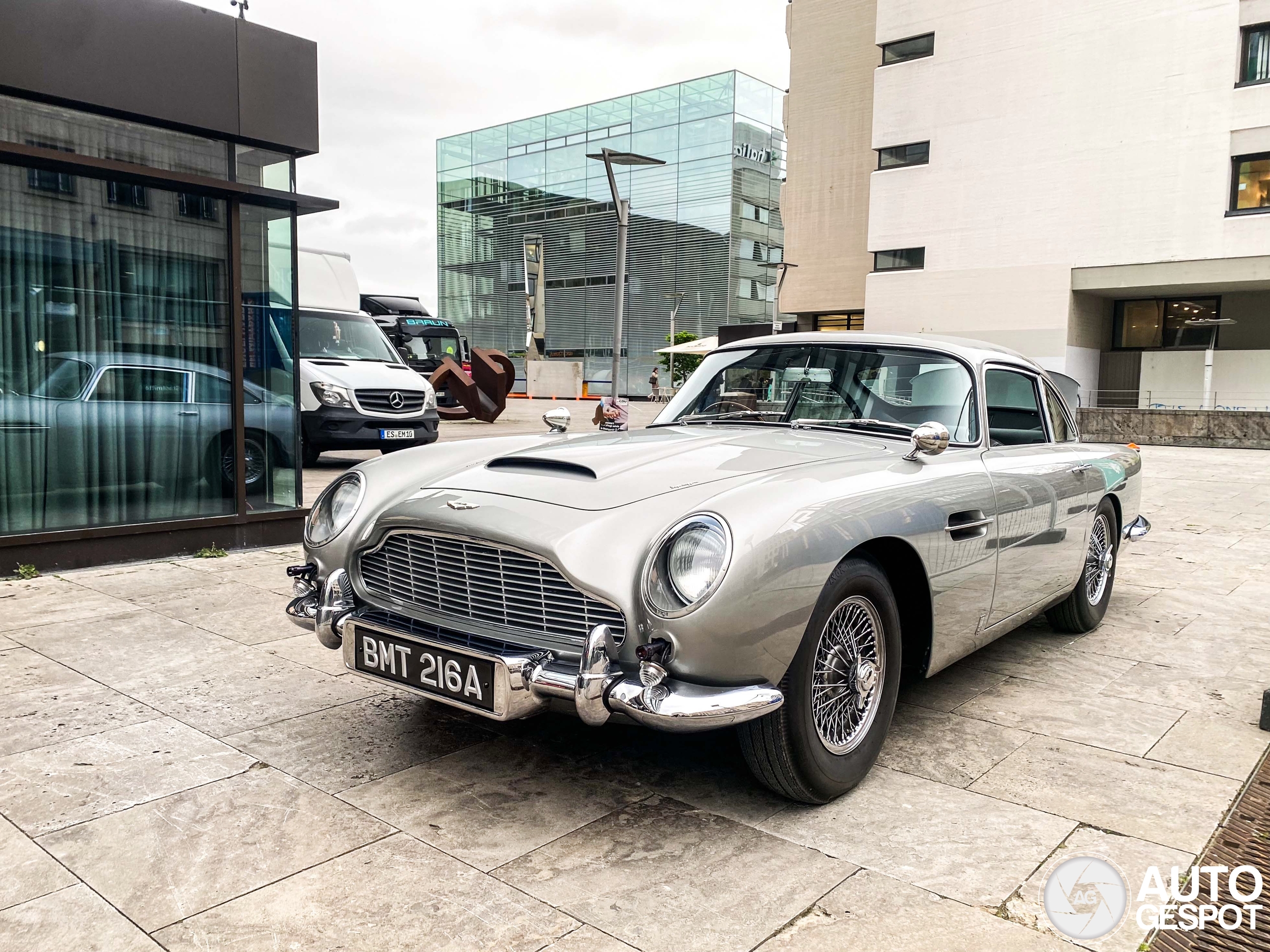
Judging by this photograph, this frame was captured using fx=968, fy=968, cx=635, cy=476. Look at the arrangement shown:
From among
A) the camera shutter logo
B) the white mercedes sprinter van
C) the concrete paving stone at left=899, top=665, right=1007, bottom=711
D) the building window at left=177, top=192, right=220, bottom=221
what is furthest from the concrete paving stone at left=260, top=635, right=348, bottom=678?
the white mercedes sprinter van

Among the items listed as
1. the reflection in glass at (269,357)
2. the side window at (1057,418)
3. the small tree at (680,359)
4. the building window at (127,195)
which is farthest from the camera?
the small tree at (680,359)

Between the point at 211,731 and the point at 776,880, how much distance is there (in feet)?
7.00

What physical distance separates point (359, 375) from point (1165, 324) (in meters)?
21.9

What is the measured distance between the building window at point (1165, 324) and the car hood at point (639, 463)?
24394 mm

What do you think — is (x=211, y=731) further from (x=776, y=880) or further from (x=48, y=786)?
(x=776, y=880)

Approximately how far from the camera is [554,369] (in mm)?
42344

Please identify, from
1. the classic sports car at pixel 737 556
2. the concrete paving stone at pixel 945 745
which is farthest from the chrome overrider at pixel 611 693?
the concrete paving stone at pixel 945 745

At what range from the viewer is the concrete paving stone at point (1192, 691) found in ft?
12.7

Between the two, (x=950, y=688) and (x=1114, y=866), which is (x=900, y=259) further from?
(x=1114, y=866)

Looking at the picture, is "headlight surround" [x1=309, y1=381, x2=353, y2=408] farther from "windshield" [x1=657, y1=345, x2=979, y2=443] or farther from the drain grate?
the drain grate

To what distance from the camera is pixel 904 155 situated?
27.0m

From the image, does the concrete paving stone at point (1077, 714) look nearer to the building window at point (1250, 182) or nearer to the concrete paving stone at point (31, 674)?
the concrete paving stone at point (31, 674)

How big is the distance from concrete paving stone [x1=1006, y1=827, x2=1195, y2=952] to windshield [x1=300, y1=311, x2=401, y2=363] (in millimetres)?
11672

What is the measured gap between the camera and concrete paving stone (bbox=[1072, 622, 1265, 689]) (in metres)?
4.53
